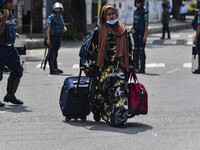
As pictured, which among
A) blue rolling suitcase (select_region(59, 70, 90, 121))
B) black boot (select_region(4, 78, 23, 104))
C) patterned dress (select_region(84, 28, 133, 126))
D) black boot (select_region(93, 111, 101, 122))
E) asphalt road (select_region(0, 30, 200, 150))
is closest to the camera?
asphalt road (select_region(0, 30, 200, 150))

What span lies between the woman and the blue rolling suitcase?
131mm

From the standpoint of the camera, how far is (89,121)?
8.32 metres

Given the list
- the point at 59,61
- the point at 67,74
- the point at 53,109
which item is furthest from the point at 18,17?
the point at 53,109

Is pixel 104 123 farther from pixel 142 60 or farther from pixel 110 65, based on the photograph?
pixel 142 60

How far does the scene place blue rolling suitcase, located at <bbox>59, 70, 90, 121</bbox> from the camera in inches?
313

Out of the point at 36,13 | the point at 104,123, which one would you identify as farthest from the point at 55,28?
the point at 36,13

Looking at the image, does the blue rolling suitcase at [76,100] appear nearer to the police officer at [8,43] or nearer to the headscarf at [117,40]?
the headscarf at [117,40]

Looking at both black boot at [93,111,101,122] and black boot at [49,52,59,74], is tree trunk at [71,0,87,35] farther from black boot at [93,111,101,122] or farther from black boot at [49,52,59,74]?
black boot at [93,111,101,122]

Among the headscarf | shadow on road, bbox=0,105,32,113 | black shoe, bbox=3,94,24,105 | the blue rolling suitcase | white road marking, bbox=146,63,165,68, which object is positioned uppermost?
the headscarf

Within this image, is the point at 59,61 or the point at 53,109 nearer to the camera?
the point at 53,109

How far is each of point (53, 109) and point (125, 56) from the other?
2144mm

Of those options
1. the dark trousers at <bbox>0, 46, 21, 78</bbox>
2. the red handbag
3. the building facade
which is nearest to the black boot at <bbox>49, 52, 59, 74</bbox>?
the dark trousers at <bbox>0, 46, 21, 78</bbox>

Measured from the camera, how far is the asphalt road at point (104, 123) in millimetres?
6844

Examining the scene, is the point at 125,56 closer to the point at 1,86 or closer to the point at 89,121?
the point at 89,121
